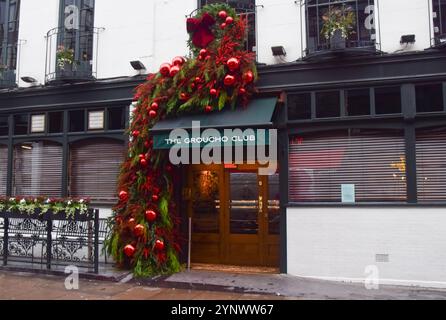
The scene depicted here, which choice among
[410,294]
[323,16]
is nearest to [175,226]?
[410,294]

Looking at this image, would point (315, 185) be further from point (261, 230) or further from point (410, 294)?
point (410, 294)

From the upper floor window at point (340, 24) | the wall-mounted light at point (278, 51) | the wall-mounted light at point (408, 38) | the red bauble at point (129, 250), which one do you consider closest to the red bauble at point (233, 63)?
the wall-mounted light at point (278, 51)

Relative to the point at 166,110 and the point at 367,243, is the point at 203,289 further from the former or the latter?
the point at 166,110

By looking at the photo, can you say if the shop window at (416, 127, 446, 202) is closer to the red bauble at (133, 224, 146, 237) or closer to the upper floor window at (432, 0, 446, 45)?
the upper floor window at (432, 0, 446, 45)

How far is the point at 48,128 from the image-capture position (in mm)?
10531

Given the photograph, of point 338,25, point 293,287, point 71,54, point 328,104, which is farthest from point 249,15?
point 293,287

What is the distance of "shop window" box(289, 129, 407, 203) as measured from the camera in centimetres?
802

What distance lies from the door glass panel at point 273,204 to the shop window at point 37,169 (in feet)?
16.6

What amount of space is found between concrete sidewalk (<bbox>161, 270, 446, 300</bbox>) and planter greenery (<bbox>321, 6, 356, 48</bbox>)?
14.6 ft

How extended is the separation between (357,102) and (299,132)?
1.23 metres

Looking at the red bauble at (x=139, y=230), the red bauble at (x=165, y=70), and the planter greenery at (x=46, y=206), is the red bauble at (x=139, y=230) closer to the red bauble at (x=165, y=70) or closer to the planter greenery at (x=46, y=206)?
the planter greenery at (x=46, y=206)

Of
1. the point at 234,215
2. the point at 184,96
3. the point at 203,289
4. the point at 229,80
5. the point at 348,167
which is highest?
the point at 229,80

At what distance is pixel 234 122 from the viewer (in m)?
7.91
